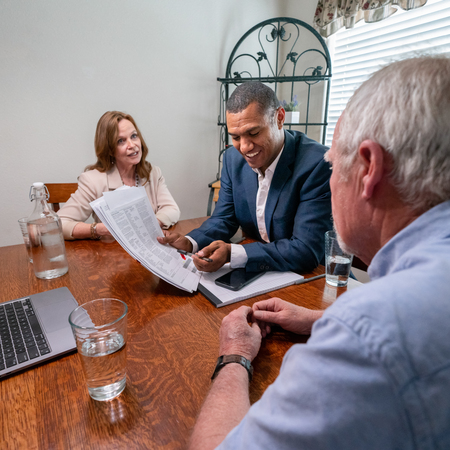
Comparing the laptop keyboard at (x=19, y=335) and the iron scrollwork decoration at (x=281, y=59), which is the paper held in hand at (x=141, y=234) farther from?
the iron scrollwork decoration at (x=281, y=59)

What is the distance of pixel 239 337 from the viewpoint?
2.04 ft

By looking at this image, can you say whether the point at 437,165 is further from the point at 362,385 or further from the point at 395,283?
the point at 362,385

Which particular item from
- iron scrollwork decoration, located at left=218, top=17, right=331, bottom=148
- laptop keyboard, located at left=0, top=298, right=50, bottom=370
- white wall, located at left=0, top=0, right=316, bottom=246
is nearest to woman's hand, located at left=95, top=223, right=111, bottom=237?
laptop keyboard, located at left=0, top=298, right=50, bottom=370

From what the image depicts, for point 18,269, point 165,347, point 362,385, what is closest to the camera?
point 362,385

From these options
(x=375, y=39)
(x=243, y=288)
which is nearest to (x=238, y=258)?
(x=243, y=288)

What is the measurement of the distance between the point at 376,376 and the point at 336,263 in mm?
646

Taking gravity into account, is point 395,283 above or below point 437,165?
below

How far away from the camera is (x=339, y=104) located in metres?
2.87

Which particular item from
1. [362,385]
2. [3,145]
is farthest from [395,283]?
[3,145]

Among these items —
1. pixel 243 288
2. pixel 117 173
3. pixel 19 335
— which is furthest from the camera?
pixel 117 173

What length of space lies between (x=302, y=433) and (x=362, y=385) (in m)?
0.08

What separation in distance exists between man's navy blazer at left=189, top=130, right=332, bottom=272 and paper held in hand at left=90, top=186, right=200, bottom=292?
0.74 ft

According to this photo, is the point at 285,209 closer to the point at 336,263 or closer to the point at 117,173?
the point at 336,263

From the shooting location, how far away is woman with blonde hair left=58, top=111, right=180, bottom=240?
5.61 ft
